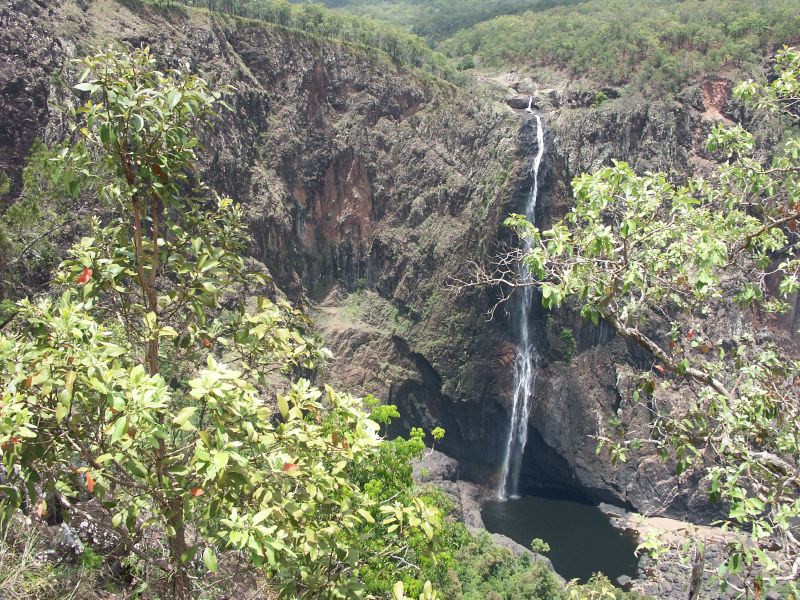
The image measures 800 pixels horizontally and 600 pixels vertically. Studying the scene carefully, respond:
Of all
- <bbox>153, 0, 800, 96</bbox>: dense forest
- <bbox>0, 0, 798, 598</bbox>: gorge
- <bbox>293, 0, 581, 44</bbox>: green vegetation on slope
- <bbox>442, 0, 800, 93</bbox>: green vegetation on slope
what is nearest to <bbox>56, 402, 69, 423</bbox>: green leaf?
<bbox>0, 0, 798, 598</bbox>: gorge

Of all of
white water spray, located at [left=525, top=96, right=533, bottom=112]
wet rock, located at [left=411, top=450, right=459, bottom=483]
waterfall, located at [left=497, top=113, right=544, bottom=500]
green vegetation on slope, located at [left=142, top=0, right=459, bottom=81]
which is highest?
green vegetation on slope, located at [left=142, top=0, right=459, bottom=81]

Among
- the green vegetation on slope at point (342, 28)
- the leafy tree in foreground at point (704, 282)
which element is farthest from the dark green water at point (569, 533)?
the green vegetation on slope at point (342, 28)

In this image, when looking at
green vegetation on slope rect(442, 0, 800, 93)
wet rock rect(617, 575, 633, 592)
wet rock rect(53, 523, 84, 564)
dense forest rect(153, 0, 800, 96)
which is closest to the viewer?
wet rock rect(53, 523, 84, 564)

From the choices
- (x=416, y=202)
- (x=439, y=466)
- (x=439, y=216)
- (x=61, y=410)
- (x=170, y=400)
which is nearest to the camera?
(x=61, y=410)

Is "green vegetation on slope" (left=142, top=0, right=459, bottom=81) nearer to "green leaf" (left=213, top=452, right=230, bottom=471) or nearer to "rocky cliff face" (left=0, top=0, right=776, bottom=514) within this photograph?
"rocky cliff face" (left=0, top=0, right=776, bottom=514)

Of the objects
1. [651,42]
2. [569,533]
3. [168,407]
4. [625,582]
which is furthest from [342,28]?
[168,407]

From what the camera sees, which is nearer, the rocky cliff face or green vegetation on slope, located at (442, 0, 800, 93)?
the rocky cliff face

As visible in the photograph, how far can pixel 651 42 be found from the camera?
35.7m

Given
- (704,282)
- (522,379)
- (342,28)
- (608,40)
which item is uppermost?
(608,40)

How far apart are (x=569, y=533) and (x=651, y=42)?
89.8 ft

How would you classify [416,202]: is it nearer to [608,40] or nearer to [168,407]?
[608,40]

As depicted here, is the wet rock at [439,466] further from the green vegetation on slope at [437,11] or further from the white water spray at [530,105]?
the green vegetation on slope at [437,11]

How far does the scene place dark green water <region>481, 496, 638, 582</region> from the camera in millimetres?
23438

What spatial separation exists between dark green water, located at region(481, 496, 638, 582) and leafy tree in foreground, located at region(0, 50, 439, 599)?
2169 centimetres
